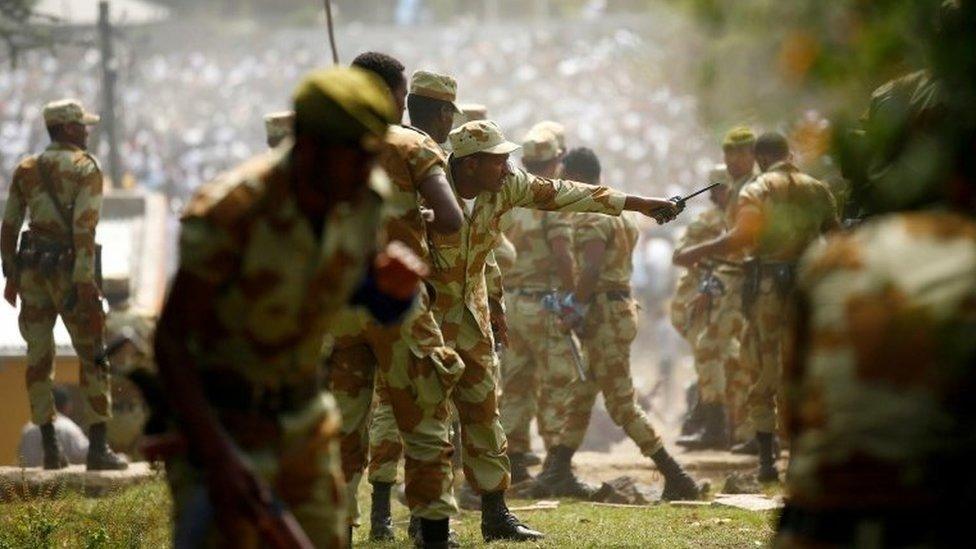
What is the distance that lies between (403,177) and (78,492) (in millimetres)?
4872

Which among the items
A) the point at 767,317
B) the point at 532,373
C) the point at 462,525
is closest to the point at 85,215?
the point at 532,373

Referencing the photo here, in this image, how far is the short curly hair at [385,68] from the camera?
8398mm

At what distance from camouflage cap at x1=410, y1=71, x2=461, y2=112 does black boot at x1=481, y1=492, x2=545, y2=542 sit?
201 cm

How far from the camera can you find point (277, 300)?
514 centimetres

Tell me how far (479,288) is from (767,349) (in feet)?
12.4

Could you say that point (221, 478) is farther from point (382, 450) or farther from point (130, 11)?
point (130, 11)

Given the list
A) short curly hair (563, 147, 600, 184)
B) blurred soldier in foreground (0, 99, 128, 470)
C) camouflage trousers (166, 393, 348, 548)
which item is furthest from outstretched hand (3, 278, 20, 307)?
camouflage trousers (166, 393, 348, 548)

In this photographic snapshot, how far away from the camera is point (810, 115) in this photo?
500 cm

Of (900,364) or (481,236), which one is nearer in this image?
(900,364)

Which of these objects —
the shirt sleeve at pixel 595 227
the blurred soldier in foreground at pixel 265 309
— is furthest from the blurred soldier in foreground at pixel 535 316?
the blurred soldier in foreground at pixel 265 309

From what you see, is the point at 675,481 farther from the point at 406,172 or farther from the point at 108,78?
the point at 108,78

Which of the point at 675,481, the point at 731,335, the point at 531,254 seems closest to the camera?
the point at 675,481

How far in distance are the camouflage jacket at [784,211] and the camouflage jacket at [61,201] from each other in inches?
164

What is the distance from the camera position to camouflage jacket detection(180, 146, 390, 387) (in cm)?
505
